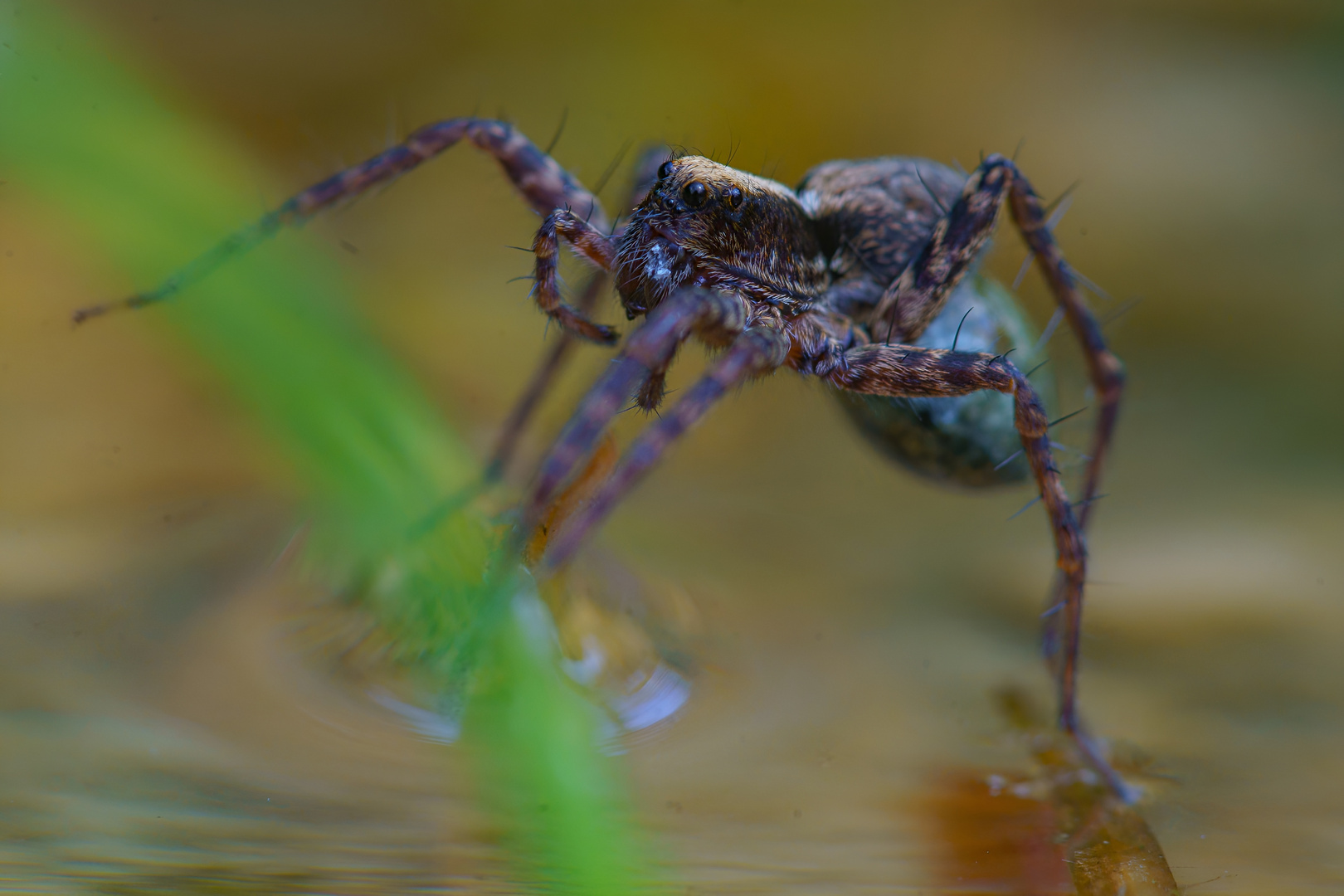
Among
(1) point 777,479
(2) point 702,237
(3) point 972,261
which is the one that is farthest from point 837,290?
(1) point 777,479

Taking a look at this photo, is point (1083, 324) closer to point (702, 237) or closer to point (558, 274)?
point (702, 237)

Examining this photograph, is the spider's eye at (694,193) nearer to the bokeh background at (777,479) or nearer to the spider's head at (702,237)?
the spider's head at (702,237)

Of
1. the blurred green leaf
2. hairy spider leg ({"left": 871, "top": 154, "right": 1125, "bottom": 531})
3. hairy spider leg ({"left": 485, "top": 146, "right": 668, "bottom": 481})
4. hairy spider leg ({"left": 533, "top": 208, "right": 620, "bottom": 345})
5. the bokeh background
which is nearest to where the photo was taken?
the blurred green leaf

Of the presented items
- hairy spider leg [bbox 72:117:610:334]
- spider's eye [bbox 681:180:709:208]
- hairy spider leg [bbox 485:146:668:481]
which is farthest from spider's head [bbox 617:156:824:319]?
hairy spider leg [bbox 485:146:668:481]

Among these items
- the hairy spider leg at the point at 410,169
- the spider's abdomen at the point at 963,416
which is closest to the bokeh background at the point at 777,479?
the hairy spider leg at the point at 410,169

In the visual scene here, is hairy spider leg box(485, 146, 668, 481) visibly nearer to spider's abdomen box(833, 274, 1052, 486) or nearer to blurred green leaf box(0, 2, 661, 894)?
blurred green leaf box(0, 2, 661, 894)

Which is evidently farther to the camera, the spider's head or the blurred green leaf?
the spider's head

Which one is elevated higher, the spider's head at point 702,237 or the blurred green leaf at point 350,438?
the spider's head at point 702,237
